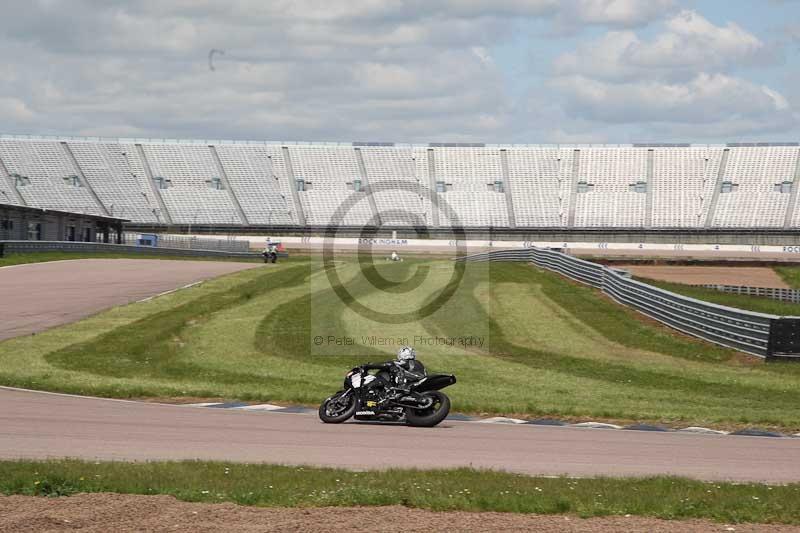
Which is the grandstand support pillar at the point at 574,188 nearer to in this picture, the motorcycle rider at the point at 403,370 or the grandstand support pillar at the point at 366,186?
the grandstand support pillar at the point at 366,186

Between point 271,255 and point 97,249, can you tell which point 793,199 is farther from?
point 97,249

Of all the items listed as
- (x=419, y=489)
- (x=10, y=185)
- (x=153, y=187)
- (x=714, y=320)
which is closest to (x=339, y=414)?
(x=419, y=489)

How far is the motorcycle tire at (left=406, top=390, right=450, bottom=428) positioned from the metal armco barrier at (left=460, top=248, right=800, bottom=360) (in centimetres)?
1176

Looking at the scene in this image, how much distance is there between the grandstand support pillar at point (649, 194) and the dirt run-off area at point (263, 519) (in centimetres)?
9184

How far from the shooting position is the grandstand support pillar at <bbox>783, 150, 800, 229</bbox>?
9543 cm

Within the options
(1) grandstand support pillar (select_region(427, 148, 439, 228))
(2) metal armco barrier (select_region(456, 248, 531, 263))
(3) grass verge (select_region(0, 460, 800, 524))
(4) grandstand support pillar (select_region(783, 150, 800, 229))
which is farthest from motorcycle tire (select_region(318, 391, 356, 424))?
(4) grandstand support pillar (select_region(783, 150, 800, 229))

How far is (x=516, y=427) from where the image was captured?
1541 centimetres

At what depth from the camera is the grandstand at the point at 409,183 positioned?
9906 cm

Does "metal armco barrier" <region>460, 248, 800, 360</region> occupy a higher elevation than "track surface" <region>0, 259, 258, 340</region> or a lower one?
higher

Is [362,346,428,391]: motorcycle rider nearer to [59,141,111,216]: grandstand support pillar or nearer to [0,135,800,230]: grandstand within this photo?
[0,135,800,230]: grandstand

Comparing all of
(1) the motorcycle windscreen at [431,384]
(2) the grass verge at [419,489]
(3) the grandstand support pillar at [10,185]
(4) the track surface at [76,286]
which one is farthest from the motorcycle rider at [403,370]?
(3) the grandstand support pillar at [10,185]

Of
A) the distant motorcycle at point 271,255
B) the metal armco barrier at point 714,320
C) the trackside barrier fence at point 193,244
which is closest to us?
the metal armco barrier at point 714,320

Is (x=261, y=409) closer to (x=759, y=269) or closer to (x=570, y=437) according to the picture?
(x=570, y=437)

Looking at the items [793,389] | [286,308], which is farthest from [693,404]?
[286,308]
